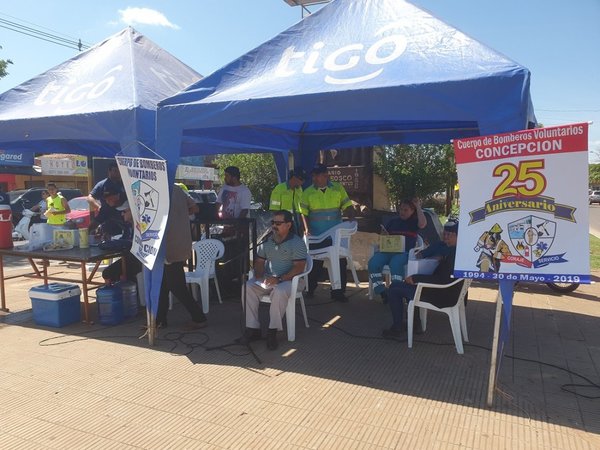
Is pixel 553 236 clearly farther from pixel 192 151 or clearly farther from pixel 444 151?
pixel 444 151

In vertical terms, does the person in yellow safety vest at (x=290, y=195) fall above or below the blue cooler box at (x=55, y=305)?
above

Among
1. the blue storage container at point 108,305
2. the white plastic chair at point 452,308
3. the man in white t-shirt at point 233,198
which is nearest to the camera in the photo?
the white plastic chair at point 452,308

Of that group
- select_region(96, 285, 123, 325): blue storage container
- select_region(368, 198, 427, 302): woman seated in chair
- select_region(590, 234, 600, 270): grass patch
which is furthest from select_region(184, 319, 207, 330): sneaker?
select_region(590, 234, 600, 270): grass patch

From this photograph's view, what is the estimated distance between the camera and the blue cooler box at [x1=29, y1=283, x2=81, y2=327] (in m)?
5.13

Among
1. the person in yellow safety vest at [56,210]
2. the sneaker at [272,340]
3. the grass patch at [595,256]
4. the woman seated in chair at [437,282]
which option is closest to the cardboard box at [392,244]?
the woman seated in chair at [437,282]

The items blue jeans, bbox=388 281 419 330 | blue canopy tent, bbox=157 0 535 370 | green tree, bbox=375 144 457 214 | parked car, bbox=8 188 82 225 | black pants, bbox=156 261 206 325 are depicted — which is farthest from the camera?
parked car, bbox=8 188 82 225

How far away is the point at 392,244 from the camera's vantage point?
5.50 m

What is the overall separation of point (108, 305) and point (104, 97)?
229 centimetres

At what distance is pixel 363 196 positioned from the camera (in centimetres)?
973

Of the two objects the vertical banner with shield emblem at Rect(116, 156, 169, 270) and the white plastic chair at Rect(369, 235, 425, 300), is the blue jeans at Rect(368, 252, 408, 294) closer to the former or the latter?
the white plastic chair at Rect(369, 235, 425, 300)

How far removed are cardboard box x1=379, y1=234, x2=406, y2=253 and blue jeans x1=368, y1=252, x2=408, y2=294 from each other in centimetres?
5

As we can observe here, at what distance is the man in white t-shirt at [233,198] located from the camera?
6.57m

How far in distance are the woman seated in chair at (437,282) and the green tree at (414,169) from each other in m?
6.84

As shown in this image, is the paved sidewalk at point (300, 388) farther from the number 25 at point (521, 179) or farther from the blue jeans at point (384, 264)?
the number 25 at point (521, 179)
